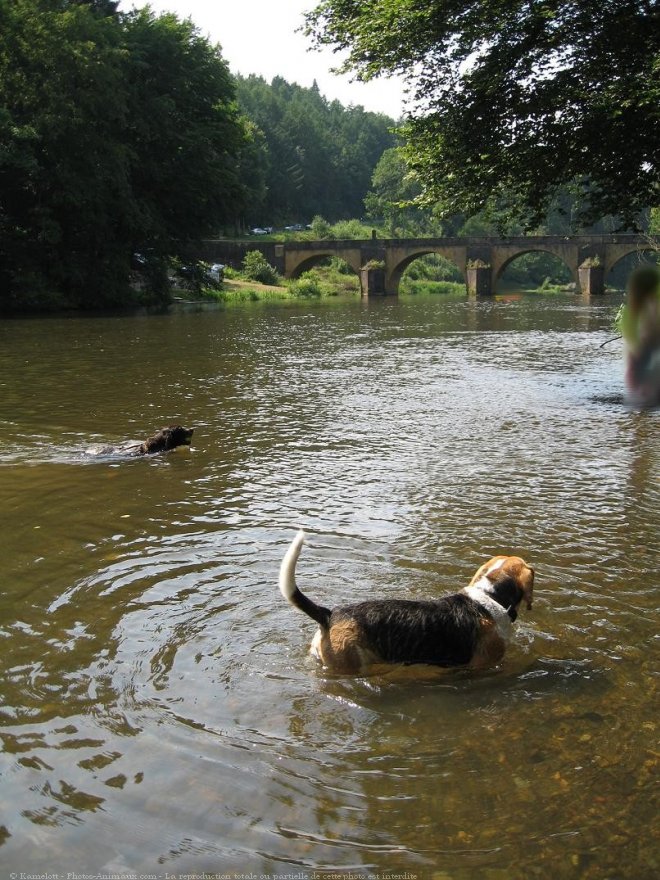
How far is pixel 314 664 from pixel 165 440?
5455mm

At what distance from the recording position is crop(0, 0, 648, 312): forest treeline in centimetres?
3322

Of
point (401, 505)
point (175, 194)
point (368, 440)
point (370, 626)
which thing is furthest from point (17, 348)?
point (175, 194)

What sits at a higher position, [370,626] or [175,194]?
[175,194]

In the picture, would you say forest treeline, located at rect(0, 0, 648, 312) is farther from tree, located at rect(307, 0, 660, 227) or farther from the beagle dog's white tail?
the beagle dog's white tail

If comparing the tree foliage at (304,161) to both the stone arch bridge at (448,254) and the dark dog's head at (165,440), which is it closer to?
the stone arch bridge at (448,254)

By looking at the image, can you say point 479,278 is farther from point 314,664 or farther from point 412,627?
point 412,627

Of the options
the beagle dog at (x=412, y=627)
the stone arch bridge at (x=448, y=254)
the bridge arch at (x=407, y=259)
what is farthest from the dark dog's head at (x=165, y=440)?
the bridge arch at (x=407, y=259)

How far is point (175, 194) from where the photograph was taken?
42531mm

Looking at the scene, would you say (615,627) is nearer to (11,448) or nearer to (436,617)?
(436,617)

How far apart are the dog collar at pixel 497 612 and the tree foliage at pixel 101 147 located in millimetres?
32060

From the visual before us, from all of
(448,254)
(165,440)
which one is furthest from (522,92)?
(448,254)

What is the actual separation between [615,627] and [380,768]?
191cm

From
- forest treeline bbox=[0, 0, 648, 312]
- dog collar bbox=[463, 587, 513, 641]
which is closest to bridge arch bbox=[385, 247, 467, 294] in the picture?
forest treeline bbox=[0, 0, 648, 312]

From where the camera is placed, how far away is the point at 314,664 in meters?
4.29
